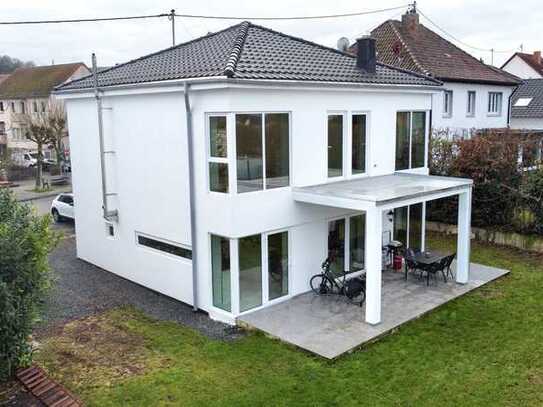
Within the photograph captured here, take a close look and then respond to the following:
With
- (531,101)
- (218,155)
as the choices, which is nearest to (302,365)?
(218,155)

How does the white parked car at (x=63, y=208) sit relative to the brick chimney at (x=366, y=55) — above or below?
below

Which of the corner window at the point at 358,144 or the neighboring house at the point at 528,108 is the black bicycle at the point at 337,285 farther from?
the neighboring house at the point at 528,108

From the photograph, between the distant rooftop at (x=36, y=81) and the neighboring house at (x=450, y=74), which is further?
the distant rooftop at (x=36, y=81)

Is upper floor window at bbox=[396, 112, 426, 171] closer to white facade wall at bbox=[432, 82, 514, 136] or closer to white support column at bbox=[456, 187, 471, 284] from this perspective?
white support column at bbox=[456, 187, 471, 284]

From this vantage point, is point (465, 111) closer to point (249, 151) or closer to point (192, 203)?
point (249, 151)

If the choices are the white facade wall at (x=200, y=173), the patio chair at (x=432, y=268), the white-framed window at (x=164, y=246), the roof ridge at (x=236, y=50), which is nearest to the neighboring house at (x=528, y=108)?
the white facade wall at (x=200, y=173)

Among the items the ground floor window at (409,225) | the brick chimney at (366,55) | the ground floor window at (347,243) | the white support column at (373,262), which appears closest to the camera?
the white support column at (373,262)

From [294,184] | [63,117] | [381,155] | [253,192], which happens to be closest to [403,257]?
[381,155]
